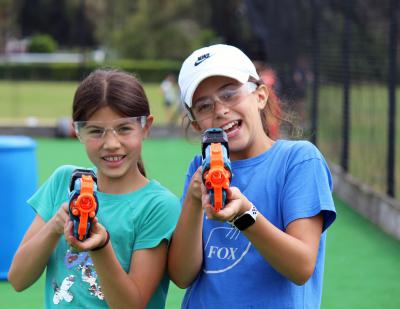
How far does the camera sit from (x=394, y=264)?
7.71 meters

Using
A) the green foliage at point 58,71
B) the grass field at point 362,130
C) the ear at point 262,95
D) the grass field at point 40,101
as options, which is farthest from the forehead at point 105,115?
the green foliage at point 58,71

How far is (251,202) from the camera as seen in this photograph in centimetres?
291

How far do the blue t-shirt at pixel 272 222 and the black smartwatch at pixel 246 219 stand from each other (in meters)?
0.24

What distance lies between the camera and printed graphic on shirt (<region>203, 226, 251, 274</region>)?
9.68 feet

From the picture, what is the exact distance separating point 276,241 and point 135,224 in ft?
1.93

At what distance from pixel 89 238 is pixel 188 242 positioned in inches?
15.9

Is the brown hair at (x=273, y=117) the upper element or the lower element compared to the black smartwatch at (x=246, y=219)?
upper

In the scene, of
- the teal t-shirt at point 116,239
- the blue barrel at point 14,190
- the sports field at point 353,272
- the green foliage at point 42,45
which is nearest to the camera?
the teal t-shirt at point 116,239

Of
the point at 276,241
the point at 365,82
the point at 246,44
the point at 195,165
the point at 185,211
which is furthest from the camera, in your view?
the point at 246,44

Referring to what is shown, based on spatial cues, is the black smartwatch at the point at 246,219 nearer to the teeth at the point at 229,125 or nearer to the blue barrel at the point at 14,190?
the teeth at the point at 229,125

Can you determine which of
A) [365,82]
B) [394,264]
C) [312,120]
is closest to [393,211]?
[394,264]

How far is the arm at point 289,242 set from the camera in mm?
2703

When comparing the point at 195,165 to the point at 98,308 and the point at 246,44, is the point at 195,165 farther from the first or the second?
the point at 246,44

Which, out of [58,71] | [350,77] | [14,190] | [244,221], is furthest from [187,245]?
[58,71]
